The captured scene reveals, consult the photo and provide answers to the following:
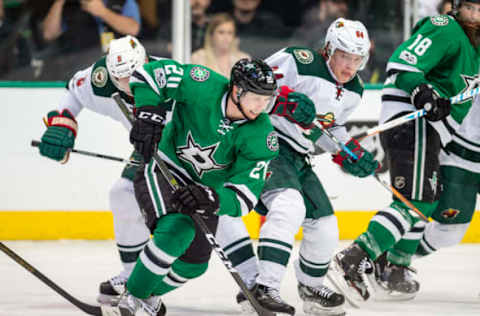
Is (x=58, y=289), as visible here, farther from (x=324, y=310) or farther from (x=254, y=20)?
(x=254, y=20)

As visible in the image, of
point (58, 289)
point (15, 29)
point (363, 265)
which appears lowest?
point (15, 29)

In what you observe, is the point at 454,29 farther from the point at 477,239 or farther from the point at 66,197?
the point at 66,197

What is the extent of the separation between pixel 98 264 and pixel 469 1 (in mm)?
2209

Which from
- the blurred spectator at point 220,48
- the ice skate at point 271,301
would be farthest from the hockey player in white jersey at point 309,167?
the blurred spectator at point 220,48

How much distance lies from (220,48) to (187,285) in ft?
6.59

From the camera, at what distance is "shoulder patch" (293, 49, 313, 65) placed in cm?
359

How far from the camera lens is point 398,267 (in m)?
4.10

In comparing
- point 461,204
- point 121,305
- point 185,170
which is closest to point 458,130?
point 461,204

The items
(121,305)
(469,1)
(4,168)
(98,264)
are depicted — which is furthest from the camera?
(4,168)

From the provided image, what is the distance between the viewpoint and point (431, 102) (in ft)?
12.4

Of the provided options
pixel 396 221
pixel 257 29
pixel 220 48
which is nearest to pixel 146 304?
pixel 396 221

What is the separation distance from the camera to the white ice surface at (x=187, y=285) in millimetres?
3684

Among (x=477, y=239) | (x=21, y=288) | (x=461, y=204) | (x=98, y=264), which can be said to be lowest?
(x=477, y=239)

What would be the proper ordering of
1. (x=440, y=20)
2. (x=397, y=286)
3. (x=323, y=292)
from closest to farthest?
(x=323, y=292), (x=440, y=20), (x=397, y=286)
